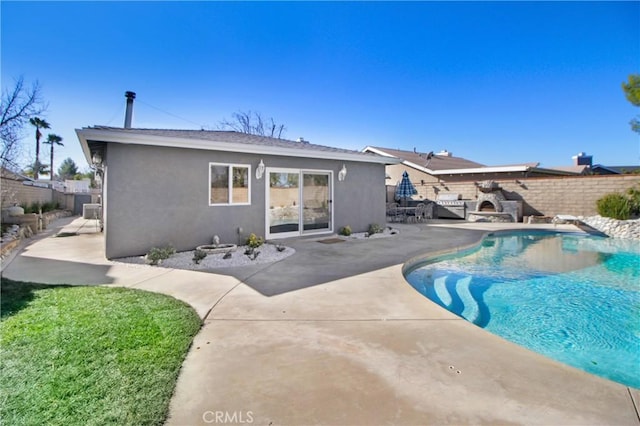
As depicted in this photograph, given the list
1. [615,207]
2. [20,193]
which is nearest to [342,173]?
[615,207]

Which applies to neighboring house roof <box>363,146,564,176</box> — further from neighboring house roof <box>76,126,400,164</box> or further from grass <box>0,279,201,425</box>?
grass <box>0,279,201,425</box>

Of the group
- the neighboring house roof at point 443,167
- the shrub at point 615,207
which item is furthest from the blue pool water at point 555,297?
the neighboring house roof at point 443,167

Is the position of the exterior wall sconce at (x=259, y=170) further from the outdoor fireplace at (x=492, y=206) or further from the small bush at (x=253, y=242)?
the outdoor fireplace at (x=492, y=206)

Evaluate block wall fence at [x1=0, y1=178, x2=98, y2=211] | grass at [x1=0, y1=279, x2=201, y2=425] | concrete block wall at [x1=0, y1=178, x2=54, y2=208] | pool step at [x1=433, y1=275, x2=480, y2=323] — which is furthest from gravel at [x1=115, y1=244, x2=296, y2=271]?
concrete block wall at [x1=0, y1=178, x2=54, y2=208]

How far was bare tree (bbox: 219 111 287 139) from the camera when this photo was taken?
29953 mm

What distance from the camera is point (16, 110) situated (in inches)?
393

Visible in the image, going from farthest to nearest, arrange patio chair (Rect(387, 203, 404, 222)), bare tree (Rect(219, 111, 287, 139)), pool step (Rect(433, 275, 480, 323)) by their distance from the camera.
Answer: bare tree (Rect(219, 111, 287, 139))
patio chair (Rect(387, 203, 404, 222))
pool step (Rect(433, 275, 480, 323))

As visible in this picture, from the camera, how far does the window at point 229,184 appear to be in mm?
8633

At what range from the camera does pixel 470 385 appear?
2.39m

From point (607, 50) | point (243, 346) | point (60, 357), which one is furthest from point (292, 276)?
point (607, 50)

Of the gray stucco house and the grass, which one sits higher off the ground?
the gray stucco house

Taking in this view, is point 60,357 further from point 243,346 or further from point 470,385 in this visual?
point 470,385

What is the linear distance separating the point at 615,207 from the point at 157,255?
56.1ft

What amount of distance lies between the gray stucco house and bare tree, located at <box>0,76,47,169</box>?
2684mm
